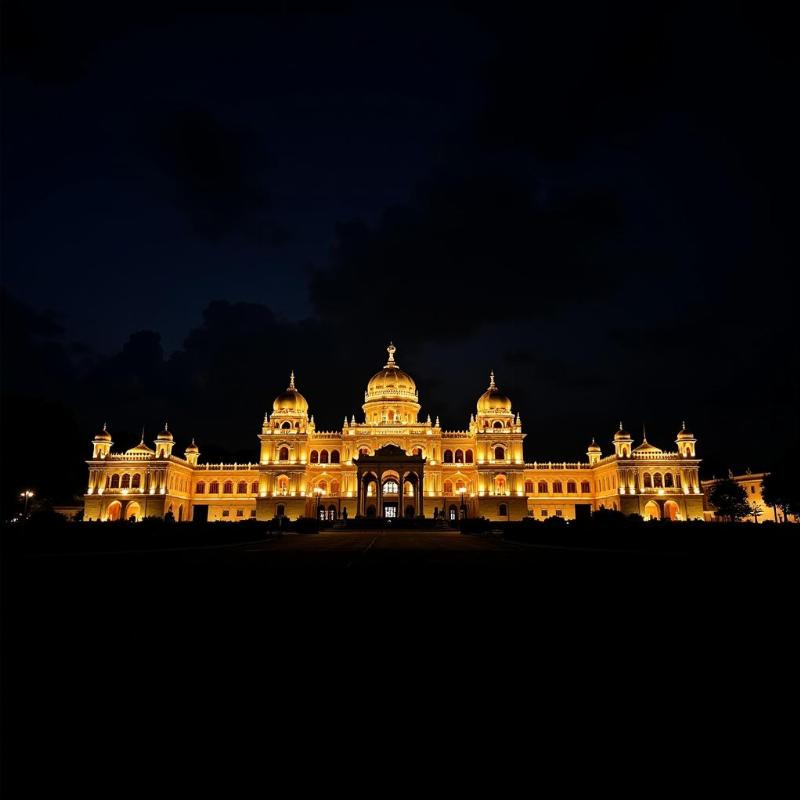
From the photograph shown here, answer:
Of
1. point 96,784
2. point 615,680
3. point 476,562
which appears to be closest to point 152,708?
point 96,784

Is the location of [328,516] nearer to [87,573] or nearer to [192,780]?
[87,573]

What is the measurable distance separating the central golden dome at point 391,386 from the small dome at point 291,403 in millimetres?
9665

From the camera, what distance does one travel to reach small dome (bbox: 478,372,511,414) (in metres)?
90.6

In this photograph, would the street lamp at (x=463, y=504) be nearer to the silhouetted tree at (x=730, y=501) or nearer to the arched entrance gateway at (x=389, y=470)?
the arched entrance gateway at (x=389, y=470)

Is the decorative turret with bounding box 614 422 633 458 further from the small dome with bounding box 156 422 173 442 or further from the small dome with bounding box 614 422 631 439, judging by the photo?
the small dome with bounding box 156 422 173 442

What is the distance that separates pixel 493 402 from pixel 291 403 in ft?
96.6

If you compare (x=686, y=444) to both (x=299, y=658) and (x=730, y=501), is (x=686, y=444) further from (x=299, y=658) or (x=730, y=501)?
(x=299, y=658)

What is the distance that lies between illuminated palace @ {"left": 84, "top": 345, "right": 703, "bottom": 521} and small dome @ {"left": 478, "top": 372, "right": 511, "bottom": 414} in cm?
17

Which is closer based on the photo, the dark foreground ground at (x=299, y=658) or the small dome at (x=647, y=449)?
the dark foreground ground at (x=299, y=658)

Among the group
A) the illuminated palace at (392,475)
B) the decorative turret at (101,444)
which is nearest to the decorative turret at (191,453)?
the illuminated palace at (392,475)

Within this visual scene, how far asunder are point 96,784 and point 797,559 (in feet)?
68.6

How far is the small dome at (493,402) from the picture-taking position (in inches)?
3565

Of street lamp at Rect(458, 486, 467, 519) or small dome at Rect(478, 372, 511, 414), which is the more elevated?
small dome at Rect(478, 372, 511, 414)

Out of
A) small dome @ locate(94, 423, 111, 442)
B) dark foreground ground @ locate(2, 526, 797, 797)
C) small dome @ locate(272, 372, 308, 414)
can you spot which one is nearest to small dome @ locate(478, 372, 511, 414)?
small dome @ locate(272, 372, 308, 414)
